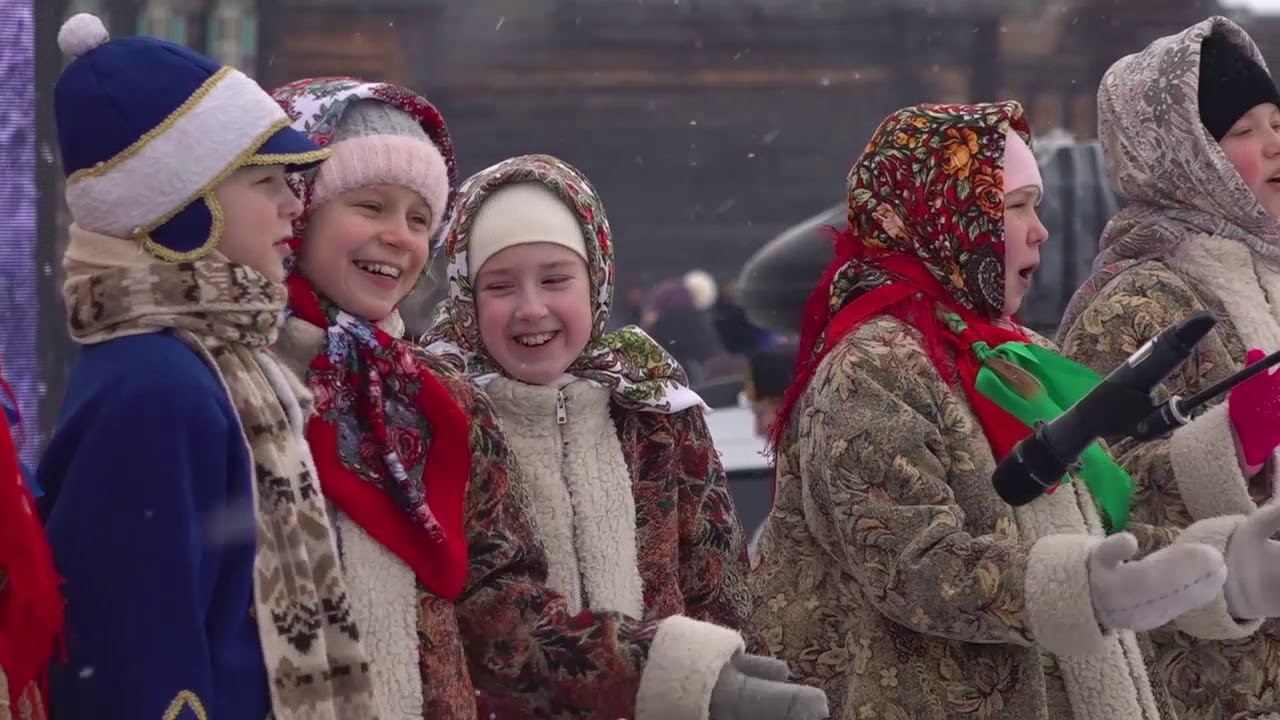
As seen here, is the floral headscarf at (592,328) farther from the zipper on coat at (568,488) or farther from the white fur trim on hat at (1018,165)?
the white fur trim on hat at (1018,165)

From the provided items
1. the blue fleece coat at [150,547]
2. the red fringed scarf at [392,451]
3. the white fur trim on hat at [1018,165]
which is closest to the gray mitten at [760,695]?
the red fringed scarf at [392,451]

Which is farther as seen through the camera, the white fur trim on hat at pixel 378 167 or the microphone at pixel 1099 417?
the white fur trim on hat at pixel 378 167

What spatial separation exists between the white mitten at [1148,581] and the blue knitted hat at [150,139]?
143 cm

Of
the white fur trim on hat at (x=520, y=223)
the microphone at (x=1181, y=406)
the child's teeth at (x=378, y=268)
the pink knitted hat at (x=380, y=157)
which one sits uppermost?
the pink knitted hat at (x=380, y=157)

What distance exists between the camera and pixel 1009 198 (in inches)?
146

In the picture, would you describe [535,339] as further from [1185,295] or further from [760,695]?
[1185,295]

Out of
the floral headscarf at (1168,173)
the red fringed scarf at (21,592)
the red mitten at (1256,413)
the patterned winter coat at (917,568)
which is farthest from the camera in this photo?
the floral headscarf at (1168,173)

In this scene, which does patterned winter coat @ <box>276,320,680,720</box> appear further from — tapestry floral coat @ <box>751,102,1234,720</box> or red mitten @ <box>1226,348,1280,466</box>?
red mitten @ <box>1226,348,1280,466</box>

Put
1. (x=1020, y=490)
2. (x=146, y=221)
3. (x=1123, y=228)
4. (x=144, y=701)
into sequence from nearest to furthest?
(x=144, y=701) < (x=146, y=221) < (x=1020, y=490) < (x=1123, y=228)

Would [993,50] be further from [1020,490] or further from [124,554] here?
[124,554]

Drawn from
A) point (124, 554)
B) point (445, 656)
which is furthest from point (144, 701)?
point (445, 656)

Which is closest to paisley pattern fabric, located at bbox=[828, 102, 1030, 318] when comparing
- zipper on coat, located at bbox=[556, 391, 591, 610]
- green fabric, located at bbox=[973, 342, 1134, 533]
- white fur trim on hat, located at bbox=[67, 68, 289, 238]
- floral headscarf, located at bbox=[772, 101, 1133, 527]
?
floral headscarf, located at bbox=[772, 101, 1133, 527]

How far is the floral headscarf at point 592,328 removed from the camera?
3.54 m

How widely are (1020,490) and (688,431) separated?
0.70 metres
